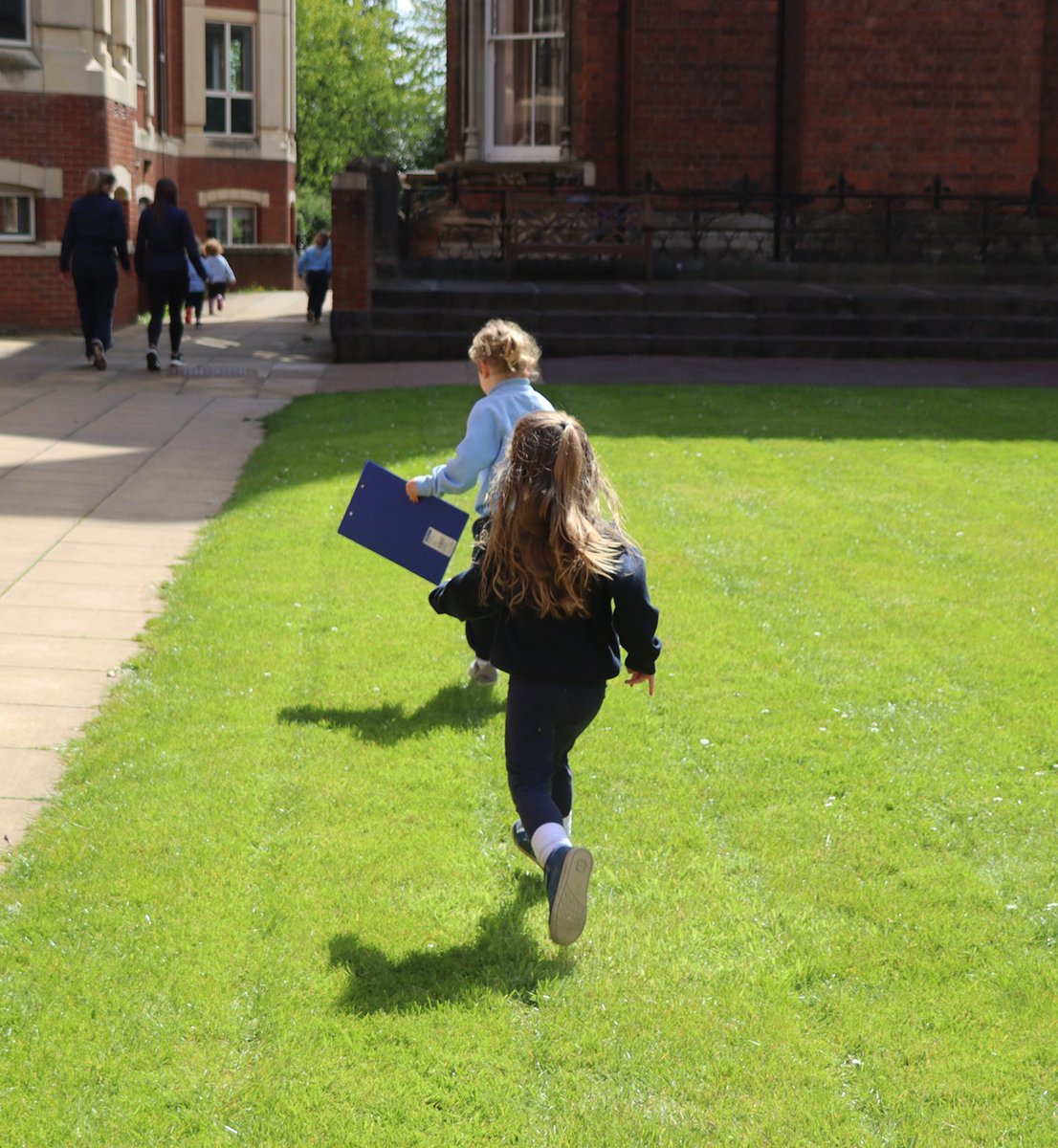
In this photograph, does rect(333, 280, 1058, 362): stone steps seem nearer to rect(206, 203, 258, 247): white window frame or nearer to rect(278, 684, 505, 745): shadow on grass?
rect(278, 684, 505, 745): shadow on grass

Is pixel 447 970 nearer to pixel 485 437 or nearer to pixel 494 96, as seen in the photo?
pixel 485 437

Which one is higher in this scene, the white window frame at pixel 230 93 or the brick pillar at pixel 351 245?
the white window frame at pixel 230 93

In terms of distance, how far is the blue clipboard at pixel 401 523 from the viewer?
227 inches

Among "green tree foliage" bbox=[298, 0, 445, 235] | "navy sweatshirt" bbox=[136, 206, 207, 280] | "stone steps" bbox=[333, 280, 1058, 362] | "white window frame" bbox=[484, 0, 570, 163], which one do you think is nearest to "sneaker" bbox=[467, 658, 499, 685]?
"navy sweatshirt" bbox=[136, 206, 207, 280]

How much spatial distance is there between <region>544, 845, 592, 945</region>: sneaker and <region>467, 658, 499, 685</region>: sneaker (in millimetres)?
2388

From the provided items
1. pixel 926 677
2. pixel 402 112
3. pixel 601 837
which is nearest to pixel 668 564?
pixel 926 677

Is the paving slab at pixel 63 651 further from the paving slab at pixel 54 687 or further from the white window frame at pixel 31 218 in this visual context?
the white window frame at pixel 31 218

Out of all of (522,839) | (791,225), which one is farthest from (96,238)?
(522,839)

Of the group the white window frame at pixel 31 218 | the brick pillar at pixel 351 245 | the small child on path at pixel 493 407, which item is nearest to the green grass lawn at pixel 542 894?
the small child on path at pixel 493 407

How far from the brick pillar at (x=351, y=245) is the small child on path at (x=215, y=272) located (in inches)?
145

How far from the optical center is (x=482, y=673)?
6359 millimetres

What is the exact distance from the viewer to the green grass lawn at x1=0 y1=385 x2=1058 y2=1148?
3.46 meters

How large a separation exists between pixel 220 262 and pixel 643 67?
7118 mm

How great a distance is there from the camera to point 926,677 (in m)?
6.50
